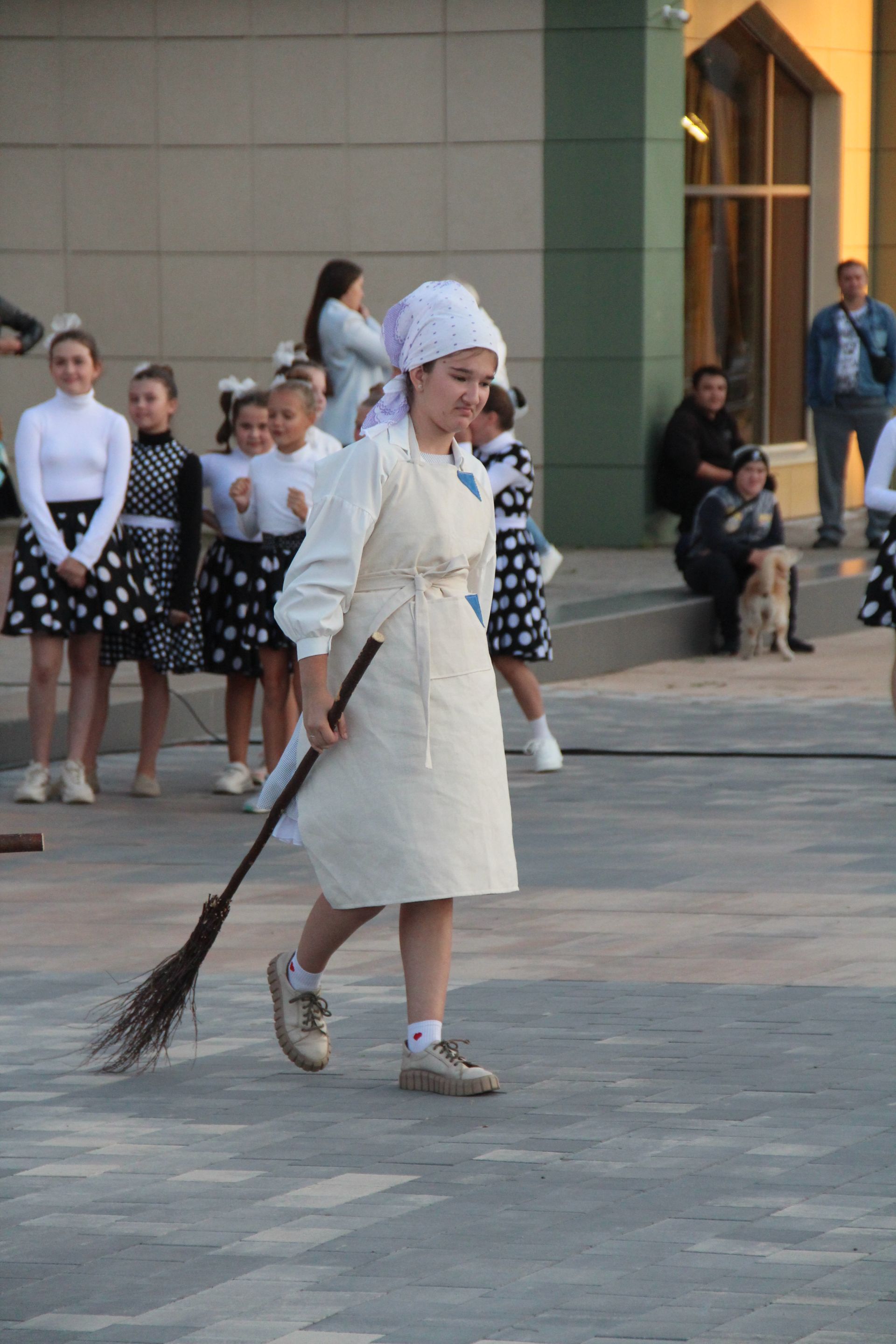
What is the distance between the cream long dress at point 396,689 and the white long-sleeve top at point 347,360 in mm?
7248

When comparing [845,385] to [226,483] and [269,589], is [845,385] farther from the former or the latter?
[269,589]

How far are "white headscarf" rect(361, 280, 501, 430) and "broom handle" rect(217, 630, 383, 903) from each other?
1.73ft

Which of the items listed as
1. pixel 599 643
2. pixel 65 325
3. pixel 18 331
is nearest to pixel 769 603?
pixel 599 643

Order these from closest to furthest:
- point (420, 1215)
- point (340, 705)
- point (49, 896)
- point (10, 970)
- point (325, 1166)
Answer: point (420, 1215) → point (325, 1166) → point (340, 705) → point (10, 970) → point (49, 896)

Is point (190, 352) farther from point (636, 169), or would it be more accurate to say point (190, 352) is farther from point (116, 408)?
point (636, 169)

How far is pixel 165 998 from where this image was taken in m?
5.30

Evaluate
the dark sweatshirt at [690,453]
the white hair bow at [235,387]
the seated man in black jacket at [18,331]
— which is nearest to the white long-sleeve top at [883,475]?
the white hair bow at [235,387]

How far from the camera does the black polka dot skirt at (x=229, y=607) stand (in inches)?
356

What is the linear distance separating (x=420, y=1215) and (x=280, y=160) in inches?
525

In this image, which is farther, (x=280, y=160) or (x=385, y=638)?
(x=280, y=160)

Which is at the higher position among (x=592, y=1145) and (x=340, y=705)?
(x=340, y=705)

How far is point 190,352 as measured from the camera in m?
17.0

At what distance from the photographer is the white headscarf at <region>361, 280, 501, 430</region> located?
5.08 metres

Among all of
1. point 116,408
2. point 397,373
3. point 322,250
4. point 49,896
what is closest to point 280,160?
point 322,250
